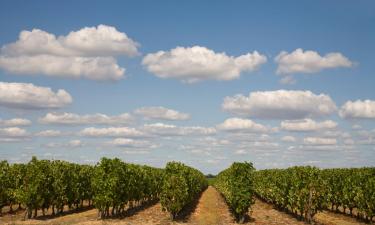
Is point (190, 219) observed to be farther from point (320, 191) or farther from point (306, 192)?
point (320, 191)

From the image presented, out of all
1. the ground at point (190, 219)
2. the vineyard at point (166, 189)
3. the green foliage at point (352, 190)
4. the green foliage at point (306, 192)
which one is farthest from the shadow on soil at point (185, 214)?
the green foliage at point (352, 190)

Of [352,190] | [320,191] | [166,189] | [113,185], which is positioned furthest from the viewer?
[352,190]

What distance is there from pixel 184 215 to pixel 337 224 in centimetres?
2176

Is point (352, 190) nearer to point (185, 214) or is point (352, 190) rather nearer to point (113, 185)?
point (185, 214)

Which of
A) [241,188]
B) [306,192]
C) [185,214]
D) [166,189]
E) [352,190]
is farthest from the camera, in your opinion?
[352,190]

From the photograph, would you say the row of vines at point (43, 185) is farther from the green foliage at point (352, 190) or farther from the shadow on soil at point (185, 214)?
the green foliage at point (352, 190)

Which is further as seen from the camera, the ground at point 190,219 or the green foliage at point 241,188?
the green foliage at point 241,188

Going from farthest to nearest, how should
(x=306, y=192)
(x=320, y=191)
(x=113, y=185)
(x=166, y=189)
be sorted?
(x=166, y=189) → (x=113, y=185) → (x=306, y=192) → (x=320, y=191)

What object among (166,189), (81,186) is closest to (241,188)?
(166,189)

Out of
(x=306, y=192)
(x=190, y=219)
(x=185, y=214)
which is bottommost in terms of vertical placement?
(x=190, y=219)

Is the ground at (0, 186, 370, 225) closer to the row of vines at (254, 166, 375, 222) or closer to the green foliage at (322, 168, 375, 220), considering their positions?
the row of vines at (254, 166, 375, 222)

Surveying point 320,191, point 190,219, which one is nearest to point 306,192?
point 320,191

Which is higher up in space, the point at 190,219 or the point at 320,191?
the point at 320,191

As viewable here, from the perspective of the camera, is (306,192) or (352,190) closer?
(306,192)
